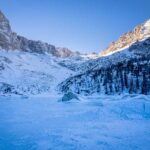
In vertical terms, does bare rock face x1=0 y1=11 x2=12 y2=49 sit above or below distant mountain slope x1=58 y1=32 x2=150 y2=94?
above

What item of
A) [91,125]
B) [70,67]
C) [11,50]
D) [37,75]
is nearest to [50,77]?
[37,75]

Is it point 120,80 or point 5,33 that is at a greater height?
point 5,33

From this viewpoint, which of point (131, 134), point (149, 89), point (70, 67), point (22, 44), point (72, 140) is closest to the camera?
point (72, 140)

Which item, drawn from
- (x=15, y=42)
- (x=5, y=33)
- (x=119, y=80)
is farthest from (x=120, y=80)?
(x=15, y=42)

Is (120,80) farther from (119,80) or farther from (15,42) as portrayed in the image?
(15,42)

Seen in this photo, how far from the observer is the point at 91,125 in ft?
49.2

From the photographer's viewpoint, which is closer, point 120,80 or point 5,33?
point 120,80

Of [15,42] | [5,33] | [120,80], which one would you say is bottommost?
[120,80]

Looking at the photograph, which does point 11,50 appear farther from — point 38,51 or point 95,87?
point 95,87

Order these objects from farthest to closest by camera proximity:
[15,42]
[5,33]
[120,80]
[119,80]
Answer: [15,42], [5,33], [119,80], [120,80]

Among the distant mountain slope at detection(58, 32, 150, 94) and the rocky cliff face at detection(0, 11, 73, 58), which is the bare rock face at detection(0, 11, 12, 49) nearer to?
the rocky cliff face at detection(0, 11, 73, 58)

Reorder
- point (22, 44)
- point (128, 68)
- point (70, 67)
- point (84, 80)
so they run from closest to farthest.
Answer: point (128, 68)
point (84, 80)
point (70, 67)
point (22, 44)

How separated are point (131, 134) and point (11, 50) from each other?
13927cm

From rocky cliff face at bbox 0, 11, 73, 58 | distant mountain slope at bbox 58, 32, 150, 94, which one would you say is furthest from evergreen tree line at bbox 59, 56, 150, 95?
rocky cliff face at bbox 0, 11, 73, 58
